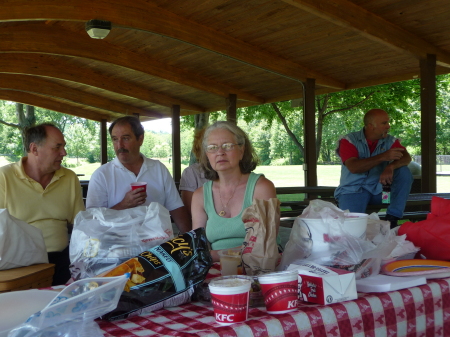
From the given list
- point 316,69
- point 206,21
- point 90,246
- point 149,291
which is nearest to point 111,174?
point 90,246

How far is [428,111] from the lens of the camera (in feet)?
22.7

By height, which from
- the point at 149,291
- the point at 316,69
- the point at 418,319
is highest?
the point at 316,69

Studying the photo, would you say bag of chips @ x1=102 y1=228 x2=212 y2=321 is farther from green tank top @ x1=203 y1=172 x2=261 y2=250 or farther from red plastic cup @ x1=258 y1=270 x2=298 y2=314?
green tank top @ x1=203 y1=172 x2=261 y2=250

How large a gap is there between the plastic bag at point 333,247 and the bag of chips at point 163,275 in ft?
1.18

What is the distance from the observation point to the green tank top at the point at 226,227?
244 cm

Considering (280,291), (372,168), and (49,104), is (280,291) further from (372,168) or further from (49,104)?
(49,104)

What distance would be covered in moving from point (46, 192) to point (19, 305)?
6.72 ft

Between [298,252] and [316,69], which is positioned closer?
[298,252]

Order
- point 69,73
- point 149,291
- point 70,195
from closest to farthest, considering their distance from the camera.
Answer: point 149,291 < point 70,195 < point 69,73

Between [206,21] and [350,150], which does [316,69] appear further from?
[350,150]

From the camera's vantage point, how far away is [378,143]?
16.7ft

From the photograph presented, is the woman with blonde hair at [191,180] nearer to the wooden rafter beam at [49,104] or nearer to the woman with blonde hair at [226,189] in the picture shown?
the woman with blonde hair at [226,189]

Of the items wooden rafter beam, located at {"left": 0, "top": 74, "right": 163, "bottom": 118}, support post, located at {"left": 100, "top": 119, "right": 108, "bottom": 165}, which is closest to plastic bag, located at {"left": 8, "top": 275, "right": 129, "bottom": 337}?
wooden rafter beam, located at {"left": 0, "top": 74, "right": 163, "bottom": 118}

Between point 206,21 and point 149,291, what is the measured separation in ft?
18.9
